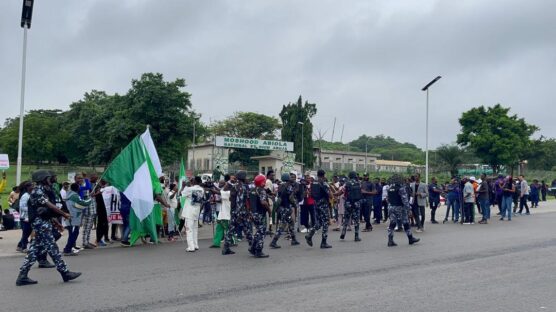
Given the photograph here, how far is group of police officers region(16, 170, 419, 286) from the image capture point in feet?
28.2

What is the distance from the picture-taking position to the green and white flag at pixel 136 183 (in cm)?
1327

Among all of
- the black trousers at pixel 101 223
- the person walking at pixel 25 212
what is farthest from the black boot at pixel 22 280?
the black trousers at pixel 101 223

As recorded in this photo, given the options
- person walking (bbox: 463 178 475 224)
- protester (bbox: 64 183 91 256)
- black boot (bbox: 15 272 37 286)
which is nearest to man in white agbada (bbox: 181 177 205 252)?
protester (bbox: 64 183 91 256)

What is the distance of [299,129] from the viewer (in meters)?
68.1

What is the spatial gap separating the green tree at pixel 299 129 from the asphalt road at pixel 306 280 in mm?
53976

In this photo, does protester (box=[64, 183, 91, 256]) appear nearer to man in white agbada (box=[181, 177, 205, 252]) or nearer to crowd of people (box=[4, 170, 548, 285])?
crowd of people (box=[4, 170, 548, 285])

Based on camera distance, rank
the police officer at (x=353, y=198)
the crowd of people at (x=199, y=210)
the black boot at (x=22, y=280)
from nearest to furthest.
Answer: the black boot at (x=22, y=280), the crowd of people at (x=199, y=210), the police officer at (x=353, y=198)

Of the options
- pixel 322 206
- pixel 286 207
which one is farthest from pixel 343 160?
pixel 286 207

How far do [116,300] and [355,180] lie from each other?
330 inches

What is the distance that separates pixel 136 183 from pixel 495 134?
173ft

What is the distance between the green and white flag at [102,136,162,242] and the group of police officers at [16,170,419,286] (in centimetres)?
155

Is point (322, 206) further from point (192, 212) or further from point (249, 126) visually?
point (249, 126)

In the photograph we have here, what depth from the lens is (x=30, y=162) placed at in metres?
→ 72.1

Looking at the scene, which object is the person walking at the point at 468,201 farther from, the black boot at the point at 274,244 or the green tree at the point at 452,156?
the green tree at the point at 452,156
